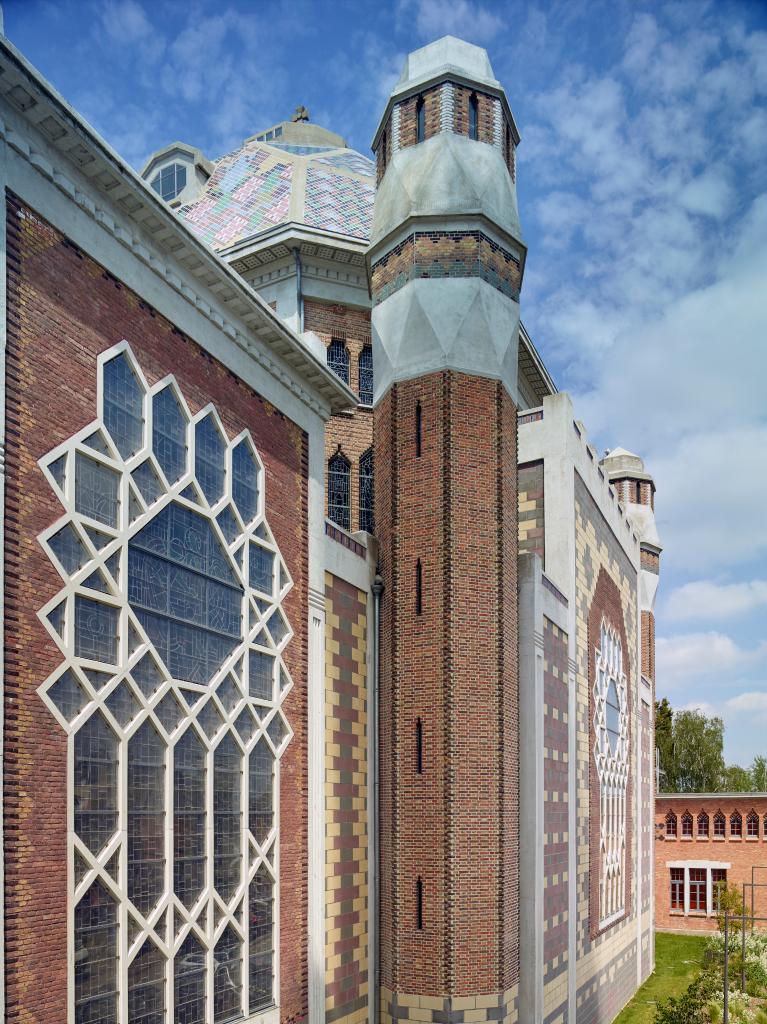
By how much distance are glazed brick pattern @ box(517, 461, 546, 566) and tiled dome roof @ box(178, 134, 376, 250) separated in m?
7.32

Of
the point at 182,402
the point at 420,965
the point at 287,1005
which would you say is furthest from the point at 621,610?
the point at 182,402

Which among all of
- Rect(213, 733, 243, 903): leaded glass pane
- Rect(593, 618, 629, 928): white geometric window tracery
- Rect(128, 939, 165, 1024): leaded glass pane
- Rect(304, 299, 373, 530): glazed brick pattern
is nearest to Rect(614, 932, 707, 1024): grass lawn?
Rect(593, 618, 629, 928): white geometric window tracery

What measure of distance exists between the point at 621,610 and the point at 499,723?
17803 mm

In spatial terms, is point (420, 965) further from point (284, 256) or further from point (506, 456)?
point (284, 256)

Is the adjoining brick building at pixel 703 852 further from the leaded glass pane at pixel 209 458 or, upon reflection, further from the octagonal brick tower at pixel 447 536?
the leaded glass pane at pixel 209 458

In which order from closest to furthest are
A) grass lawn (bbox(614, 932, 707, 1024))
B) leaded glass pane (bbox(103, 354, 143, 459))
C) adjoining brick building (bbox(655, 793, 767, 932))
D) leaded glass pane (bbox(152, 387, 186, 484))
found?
leaded glass pane (bbox(103, 354, 143, 459)) < leaded glass pane (bbox(152, 387, 186, 484)) < grass lawn (bbox(614, 932, 707, 1024)) < adjoining brick building (bbox(655, 793, 767, 932))

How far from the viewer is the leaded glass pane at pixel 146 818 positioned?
12.2m

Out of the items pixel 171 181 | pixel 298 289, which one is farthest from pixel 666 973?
pixel 171 181

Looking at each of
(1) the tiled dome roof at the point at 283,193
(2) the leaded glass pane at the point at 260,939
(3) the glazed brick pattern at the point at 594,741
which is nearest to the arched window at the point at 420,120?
(1) the tiled dome roof at the point at 283,193

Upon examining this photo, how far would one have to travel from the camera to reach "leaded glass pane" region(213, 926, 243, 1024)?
13.9 m

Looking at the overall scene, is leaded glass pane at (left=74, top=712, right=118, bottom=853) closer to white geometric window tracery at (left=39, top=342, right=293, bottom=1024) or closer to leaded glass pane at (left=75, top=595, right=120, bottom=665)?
white geometric window tracery at (left=39, top=342, right=293, bottom=1024)

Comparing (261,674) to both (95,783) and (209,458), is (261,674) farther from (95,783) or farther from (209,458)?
(95,783)

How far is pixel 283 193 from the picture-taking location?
2888cm

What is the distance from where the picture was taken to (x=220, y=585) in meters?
14.8
